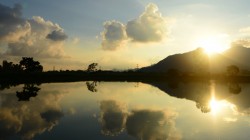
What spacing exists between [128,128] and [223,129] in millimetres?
11303

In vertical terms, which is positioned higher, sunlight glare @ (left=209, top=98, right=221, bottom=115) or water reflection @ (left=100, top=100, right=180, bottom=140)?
sunlight glare @ (left=209, top=98, right=221, bottom=115)

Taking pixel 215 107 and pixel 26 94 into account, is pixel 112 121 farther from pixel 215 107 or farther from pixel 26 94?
pixel 26 94

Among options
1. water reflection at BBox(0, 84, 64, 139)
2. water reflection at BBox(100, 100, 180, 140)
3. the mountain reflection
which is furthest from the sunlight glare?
water reflection at BBox(0, 84, 64, 139)

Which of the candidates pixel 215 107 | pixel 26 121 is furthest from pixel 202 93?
pixel 26 121

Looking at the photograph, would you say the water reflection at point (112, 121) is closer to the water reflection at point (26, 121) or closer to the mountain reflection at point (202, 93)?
the water reflection at point (26, 121)

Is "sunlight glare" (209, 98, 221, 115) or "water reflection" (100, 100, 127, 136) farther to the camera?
"sunlight glare" (209, 98, 221, 115)

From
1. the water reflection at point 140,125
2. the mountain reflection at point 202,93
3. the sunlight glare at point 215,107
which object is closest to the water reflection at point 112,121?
the water reflection at point 140,125

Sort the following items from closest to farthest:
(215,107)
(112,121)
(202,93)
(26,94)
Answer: (112,121) < (215,107) < (26,94) < (202,93)

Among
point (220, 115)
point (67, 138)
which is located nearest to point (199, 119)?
point (220, 115)

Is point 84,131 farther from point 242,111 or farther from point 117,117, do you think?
point 242,111

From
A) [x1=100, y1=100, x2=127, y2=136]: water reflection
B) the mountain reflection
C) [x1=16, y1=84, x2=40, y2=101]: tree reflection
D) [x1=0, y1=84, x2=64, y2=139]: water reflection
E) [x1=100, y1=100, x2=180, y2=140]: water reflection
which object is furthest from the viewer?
[x1=16, y1=84, x2=40, y2=101]: tree reflection

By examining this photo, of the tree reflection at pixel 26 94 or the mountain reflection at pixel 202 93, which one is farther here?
the tree reflection at pixel 26 94

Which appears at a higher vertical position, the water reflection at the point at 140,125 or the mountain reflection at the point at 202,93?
the mountain reflection at the point at 202,93

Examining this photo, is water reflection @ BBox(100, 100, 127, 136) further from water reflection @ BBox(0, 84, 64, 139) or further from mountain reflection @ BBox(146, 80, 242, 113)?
mountain reflection @ BBox(146, 80, 242, 113)
